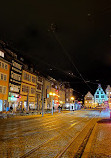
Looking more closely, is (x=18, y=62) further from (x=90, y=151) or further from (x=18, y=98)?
(x=90, y=151)

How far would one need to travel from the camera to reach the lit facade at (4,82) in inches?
1380

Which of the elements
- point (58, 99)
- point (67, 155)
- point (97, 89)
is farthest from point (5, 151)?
point (97, 89)

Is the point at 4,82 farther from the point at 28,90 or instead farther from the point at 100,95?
the point at 100,95

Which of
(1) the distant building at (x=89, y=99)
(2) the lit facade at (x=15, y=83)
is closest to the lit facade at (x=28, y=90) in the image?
(2) the lit facade at (x=15, y=83)

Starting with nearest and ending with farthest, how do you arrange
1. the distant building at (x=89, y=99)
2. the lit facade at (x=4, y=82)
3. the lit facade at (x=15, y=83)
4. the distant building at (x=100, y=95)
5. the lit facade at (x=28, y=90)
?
the lit facade at (x=4, y=82), the lit facade at (x=15, y=83), the lit facade at (x=28, y=90), the distant building at (x=100, y=95), the distant building at (x=89, y=99)

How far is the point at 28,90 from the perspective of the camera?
4684 cm

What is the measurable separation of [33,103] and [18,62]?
1410 cm

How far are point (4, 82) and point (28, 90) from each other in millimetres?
11386

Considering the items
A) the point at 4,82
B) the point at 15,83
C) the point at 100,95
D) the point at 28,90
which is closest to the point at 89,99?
the point at 100,95

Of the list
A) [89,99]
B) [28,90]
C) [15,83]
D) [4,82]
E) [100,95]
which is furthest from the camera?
[89,99]

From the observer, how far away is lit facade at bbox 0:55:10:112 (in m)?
35.1

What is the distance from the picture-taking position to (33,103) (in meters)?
49.8

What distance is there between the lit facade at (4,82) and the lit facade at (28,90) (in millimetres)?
6107

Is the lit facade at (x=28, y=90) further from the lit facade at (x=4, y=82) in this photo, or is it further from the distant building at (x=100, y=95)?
the distant building at (x=100, y=95)
